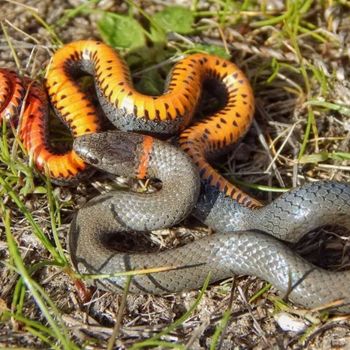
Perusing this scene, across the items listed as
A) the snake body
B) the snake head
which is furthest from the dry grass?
the snake head

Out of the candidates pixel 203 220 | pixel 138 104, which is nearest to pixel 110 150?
pixel 138 104

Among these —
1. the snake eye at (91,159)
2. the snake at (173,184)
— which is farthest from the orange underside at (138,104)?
the snake eye at (91,159)

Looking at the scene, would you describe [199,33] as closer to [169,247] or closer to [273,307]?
[169,247]

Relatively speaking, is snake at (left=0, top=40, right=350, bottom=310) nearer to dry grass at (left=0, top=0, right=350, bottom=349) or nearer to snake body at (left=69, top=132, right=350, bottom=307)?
snake body at (left=69, top=132, right=350, bottom=307)

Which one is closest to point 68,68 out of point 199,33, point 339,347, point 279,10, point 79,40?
point 79,40

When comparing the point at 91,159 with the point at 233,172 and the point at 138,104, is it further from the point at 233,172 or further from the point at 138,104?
the point at 233,172

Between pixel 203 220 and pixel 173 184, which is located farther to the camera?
pixel 203 220
